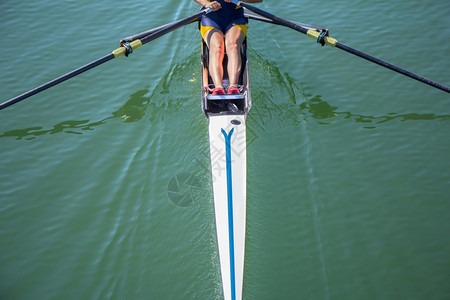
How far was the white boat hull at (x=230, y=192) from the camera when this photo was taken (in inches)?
199

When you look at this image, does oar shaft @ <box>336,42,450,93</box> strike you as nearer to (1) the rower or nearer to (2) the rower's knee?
(1) the rower

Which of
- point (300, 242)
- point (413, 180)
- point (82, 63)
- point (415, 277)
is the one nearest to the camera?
point (415, 277)

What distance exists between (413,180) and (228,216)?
3.09 m

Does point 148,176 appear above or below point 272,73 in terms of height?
below

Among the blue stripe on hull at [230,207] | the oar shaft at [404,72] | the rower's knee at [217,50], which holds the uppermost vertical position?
the rower's knee at [217,50]

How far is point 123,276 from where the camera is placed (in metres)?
5.36

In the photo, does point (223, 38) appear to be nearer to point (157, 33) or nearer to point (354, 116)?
point (157, 33)

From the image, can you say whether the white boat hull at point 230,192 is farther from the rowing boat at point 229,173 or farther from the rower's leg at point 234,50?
the rower's leg at point 234,50

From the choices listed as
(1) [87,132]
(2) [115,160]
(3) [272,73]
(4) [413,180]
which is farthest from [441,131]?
(1) [87,132]

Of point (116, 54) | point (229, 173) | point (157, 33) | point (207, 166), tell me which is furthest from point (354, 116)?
point (116, 54)

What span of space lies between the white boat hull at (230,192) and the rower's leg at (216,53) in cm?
80

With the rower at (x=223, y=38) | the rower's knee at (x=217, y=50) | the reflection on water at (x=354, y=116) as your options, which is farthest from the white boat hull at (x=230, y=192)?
the reflection on water at (x=354, y=116)

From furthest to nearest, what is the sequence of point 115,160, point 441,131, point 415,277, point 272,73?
point 272,73
point 441,131
point 115,160
point 415,277

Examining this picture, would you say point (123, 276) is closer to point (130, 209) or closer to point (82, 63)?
point (130, 209)
